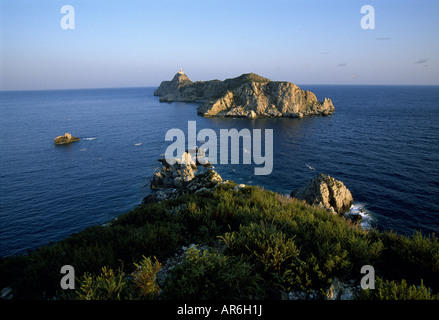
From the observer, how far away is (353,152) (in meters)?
51.9

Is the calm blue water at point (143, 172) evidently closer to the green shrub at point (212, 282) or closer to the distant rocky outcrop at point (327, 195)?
the distant rocky outcrop at point (327, 195)

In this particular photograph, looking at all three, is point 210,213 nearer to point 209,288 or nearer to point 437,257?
point 209,288

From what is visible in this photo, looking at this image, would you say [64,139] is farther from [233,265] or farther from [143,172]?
[233,265]

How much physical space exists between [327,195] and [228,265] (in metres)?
26.1

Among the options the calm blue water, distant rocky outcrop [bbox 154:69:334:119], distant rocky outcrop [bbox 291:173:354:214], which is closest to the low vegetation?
distant rocky outcrop [bbox 291:173:354:214]

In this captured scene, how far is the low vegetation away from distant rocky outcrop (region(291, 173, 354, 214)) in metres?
20.2

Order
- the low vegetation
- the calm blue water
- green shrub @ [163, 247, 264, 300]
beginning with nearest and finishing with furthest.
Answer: green shrub @ [163, 247, 264, 300]
the low vegetation
the calm blue water

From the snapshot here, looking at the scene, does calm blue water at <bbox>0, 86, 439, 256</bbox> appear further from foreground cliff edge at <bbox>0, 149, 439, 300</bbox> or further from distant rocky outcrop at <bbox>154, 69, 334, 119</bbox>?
distant rocky outcrop at <bbox>154, 69, 334, 119</bbox>

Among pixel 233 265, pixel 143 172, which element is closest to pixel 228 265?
pixel 233 265

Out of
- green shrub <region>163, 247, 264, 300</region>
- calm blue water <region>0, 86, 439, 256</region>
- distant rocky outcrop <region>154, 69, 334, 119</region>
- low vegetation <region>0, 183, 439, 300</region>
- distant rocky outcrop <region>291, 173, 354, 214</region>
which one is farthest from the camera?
distant rocky outcrop <region>154, 69, 334, 119</region>

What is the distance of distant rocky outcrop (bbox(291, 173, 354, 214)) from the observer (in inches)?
1066

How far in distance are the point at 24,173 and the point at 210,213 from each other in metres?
50.3

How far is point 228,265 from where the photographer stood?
5277 mm
